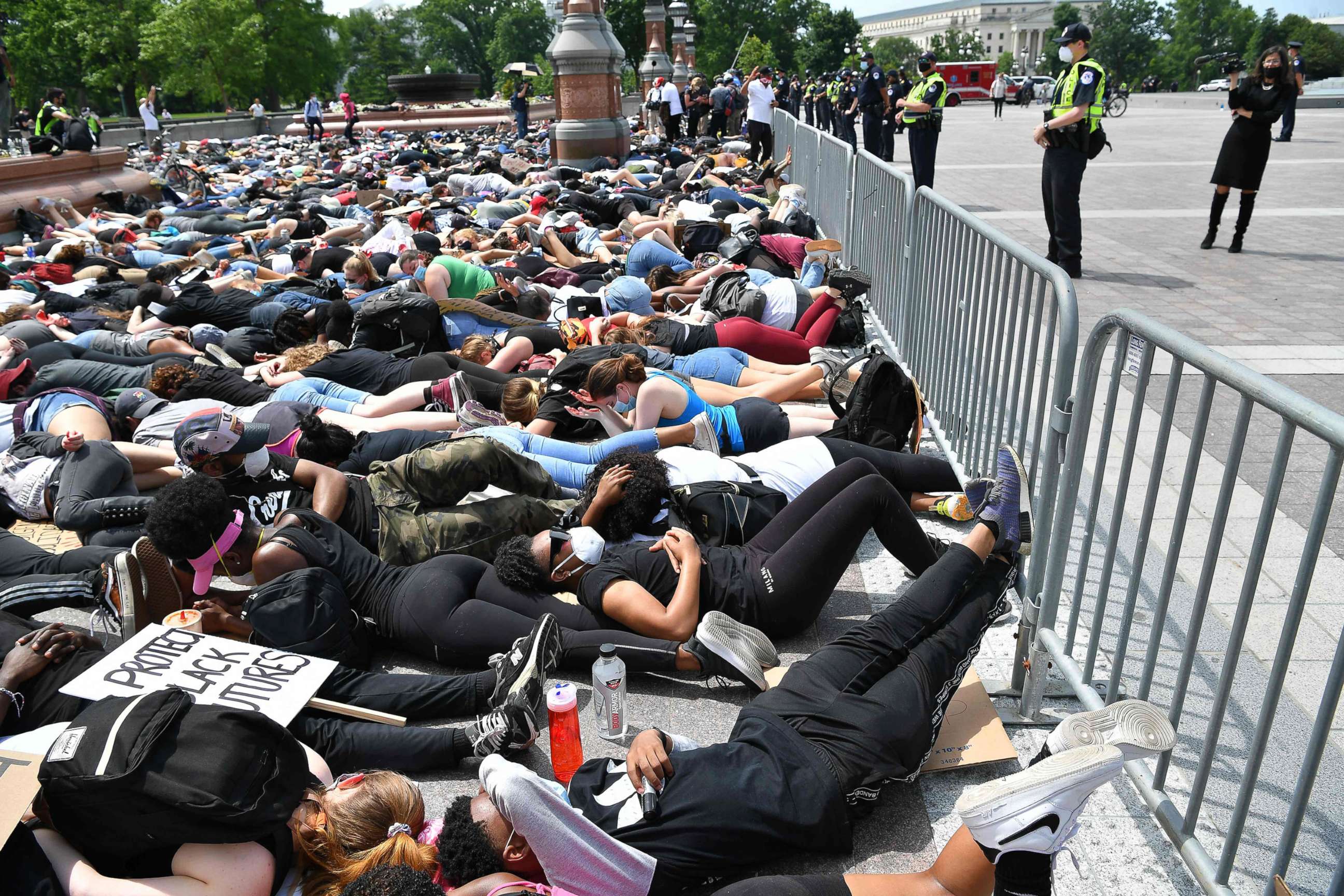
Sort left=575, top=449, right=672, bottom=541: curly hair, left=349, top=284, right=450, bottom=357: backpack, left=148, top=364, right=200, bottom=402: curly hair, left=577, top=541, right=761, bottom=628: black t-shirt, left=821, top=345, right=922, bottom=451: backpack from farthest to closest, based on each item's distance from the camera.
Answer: left=349, top=284, right=450, bottom=357: backpack
left=148, top=364, right=200, bottom=402: curly hair
left=821, top=345, right=922, bottom=451: backpack
left=575, top=449, right=672, bottom=541: curly hair
left=577, top=541, right=761, bottom=628: black t-shirt

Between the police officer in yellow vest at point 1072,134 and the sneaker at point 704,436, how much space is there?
458 centimetres

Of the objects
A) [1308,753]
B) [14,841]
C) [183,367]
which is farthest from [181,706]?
[183,367]

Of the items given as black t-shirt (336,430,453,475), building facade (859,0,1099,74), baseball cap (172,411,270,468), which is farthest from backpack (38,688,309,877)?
building facade (859,0,1099,74)

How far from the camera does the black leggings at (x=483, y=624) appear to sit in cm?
366

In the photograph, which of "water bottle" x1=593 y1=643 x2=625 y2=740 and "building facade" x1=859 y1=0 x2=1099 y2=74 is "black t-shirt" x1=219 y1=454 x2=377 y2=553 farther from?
"building facade" x1=859 y1=0 x2=1099 y2=74

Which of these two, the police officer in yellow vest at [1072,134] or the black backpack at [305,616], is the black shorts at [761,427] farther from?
the police officer in yellow vest at [1072,134]

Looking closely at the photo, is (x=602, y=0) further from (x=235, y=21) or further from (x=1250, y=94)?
(x=235, y=21)

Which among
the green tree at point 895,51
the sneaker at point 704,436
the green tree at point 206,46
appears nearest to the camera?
the sneaker at point 704,436

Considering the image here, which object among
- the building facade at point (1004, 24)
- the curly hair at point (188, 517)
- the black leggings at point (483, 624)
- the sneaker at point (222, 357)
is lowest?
the sneaker at point (222, 357)

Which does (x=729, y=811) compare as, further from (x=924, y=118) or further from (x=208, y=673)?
(x=924, y=118)

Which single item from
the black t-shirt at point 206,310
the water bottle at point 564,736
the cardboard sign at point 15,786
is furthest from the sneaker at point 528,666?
the black t-shirt at point 206,310

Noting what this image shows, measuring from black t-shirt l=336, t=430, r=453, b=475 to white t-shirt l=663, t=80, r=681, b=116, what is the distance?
849 inches

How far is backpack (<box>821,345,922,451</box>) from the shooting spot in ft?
16.2

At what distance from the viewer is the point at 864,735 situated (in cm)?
283
